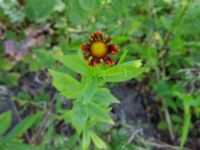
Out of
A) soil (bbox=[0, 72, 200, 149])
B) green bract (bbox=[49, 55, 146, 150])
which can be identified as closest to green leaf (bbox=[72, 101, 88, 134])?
green bract (bbox=[49, 55, 146, 150])

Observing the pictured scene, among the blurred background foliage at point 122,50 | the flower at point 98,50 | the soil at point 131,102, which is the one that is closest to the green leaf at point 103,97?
the flower at point 98,50

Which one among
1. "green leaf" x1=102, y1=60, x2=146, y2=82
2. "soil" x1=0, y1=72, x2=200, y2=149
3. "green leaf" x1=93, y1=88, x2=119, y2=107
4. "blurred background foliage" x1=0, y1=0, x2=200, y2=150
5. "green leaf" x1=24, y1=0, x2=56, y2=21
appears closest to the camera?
"green leaf" x1=102, y1=60, x2=146, y2=82

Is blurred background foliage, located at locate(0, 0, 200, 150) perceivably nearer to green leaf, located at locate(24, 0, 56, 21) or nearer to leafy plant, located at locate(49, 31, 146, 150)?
green leaf, located at locate(24, 0, 56, 21)

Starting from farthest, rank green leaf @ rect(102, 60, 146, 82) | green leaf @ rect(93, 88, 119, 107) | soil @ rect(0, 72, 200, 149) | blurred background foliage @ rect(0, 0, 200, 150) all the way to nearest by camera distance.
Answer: soil @ rect(0, 72, 200, 149) → blurred background foliage @ rect(0, 0, 200, 150) → green leaf @ rect(93, 88, 119, 107) → green leaf @ rect(102, 60, 146, 82)

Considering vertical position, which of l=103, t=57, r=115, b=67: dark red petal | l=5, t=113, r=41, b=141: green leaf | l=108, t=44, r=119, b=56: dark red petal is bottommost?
l=5, t=113, r=41, b=141: green leaf

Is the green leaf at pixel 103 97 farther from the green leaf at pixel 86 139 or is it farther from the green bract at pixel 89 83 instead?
the green leaf at pixel 86 139

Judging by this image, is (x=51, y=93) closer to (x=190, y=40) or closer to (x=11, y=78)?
(x=11, y=78)
